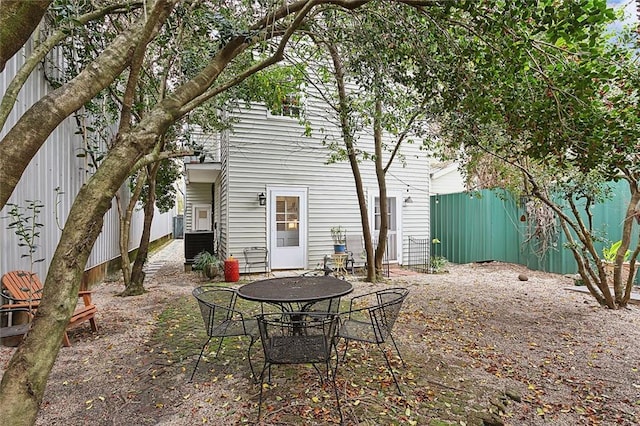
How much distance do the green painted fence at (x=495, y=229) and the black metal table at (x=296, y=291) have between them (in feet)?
22.8

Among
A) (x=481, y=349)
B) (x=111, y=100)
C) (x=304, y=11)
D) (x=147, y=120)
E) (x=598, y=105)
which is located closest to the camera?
(x=147, y=120)

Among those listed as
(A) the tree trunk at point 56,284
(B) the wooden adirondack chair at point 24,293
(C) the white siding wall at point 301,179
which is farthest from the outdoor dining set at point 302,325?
(C) the white siding wall at point 301,179

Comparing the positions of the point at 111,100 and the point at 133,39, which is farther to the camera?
the point at 111,100

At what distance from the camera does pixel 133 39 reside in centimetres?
218

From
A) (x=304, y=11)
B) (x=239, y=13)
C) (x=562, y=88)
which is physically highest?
(x=239, y=13)

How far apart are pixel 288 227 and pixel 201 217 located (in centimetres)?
792

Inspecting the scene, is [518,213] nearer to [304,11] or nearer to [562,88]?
[562,88]

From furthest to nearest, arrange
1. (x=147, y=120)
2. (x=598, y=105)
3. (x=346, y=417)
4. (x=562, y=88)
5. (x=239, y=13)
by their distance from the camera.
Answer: (x=239, y=13) → (x=598, y=105) → (x=562, y=88) → (x=346, y=417) → (x=147, y=120)

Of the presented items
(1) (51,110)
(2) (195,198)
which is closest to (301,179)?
(2) (195,198)

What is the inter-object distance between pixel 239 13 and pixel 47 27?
272cm

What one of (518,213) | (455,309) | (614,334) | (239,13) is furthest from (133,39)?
(518,213)

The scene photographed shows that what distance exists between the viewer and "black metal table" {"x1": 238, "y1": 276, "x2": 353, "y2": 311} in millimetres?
3332

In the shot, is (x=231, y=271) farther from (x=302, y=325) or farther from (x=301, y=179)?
(x=302, y=325)

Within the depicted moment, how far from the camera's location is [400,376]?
3344 mm
